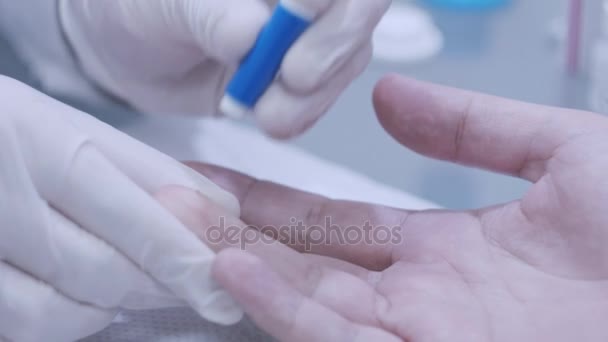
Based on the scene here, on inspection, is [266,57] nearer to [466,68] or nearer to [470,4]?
[466,68]

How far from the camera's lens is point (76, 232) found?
50cm

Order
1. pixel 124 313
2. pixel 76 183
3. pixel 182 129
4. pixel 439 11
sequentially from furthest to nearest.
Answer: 1. pixel 439 11
2. pixel 182 129
3. pixel 124 313
4. pixel 76 183

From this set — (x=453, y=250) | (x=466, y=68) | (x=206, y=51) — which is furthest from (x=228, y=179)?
(x=466, y=68)

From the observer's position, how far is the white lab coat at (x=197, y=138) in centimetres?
85

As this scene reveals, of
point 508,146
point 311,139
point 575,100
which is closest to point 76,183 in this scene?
point 508,146

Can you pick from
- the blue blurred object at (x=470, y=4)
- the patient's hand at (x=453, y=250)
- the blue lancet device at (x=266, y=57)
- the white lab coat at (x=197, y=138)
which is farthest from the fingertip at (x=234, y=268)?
the blue blurred object at (x=470, y=4)

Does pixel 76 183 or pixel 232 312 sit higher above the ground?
pixel 76 183

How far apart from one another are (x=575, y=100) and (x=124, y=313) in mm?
888

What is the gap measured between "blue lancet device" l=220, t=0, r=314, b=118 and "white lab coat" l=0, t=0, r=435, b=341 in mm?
303

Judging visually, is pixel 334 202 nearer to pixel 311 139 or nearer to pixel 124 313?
pixel 124 313

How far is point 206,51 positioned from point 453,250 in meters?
0.30

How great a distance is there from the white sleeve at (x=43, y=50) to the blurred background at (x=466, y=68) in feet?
1.35

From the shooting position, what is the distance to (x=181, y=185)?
53cm

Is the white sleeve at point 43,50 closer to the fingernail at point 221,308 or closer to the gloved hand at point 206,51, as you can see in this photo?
the gloved hand at point 206,51
